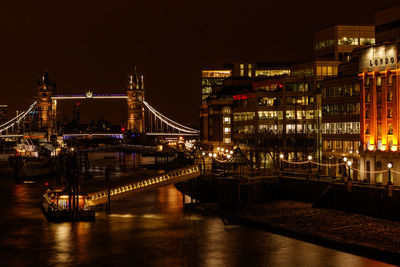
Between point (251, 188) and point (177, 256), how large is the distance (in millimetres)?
17134

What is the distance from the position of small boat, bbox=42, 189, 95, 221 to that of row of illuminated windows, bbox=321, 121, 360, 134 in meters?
29.2

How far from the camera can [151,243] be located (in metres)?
41.6

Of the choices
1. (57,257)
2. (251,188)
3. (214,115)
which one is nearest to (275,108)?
(214,115)

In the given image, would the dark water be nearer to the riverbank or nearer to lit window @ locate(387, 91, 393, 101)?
the riverbank

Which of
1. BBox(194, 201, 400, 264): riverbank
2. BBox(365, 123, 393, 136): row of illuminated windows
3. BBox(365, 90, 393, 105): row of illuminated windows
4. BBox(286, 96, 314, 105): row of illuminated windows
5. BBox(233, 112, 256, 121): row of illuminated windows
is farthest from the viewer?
BBox(233, 112, 256, 121): row of illuminated windows

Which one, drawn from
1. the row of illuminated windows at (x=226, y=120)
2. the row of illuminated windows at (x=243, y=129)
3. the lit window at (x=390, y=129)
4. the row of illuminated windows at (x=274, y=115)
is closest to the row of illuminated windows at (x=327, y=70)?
the row of illuminated windows at (x=274, y=115)

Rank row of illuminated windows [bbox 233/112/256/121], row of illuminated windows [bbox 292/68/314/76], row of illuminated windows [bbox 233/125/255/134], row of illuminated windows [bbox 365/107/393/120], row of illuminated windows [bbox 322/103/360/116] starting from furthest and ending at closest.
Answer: row of illuminated windows [bbox 233/112/256/121] → row of illuminated windows [bbox 233/125/255/134] → row of illuminated windows [bbox 292/68/314/76] → row of illuminated windows [bbox 322/103/360/116] → row of illuminated windows [bbox 365/107/393/120]

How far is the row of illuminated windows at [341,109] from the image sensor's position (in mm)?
63969

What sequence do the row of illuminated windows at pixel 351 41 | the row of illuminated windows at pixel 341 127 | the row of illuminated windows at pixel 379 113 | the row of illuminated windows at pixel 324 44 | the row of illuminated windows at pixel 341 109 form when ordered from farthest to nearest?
the row of illuminated windows at pixel 324 44 → the row of illuminated windows at pixel 351 41 → the row of illuminated windows at pixel 341 109 → the row of illuminated windows at pixel 341 127 → the row of illuminated windows at pixel 379 113

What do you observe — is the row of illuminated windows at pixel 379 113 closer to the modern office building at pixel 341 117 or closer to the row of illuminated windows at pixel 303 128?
the modern office building at pixel 341 117

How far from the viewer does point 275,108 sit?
88062mm

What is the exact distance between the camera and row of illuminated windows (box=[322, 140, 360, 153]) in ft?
205

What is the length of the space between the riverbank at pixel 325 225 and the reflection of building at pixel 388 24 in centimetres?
2075

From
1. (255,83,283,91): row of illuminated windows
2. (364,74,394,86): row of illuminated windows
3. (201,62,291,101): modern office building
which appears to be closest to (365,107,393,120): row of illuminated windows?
(364,74,394,86): row of illuminated windows
